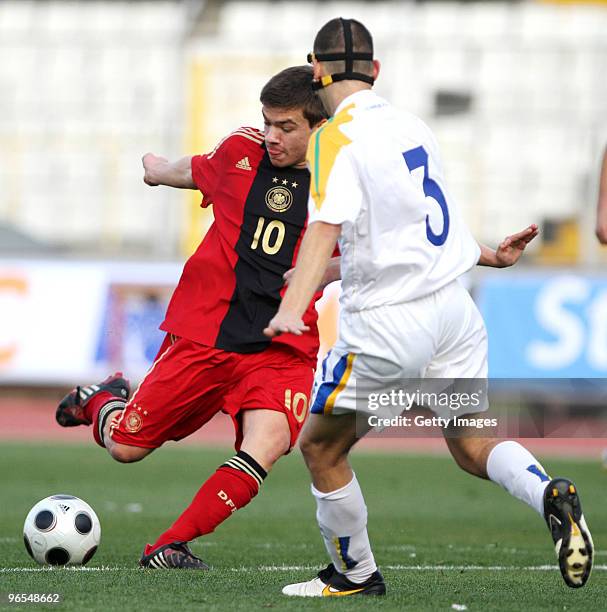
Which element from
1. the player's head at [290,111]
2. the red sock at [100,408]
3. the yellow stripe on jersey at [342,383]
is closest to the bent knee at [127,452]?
the red sock at [100,408]

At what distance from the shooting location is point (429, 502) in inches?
371

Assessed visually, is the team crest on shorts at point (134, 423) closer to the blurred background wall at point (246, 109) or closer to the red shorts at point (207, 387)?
the red shorts at point (207, 387)

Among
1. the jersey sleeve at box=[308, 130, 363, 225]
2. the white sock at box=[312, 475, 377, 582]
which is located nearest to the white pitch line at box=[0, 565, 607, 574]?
the white sock at box=[312, 475, 377, 582]

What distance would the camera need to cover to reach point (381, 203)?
4219 mm

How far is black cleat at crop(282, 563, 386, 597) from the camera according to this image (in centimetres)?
467

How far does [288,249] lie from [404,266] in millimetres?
1532

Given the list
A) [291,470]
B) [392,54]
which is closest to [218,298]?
[291,470]

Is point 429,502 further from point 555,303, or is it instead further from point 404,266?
point 555,303

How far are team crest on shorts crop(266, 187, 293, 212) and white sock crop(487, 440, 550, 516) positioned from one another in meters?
1.74

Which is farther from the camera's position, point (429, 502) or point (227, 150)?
point (429, 502)

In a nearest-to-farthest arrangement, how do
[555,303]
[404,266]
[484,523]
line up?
[404,266]
[484,523]
[555,303]

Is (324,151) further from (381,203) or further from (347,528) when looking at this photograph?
(347,528)

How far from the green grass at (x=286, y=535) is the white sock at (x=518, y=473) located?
44 cm

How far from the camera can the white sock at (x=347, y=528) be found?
179 inches
